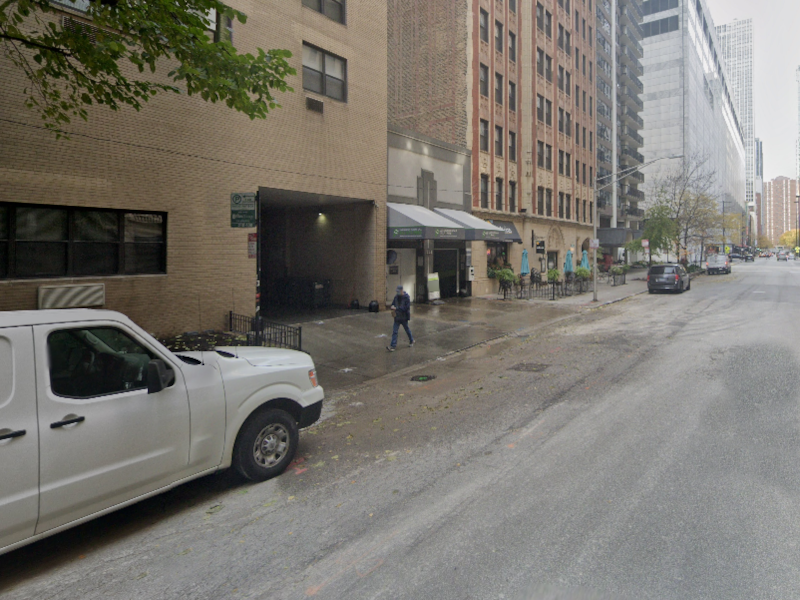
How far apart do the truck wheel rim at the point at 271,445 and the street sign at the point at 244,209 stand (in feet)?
14.3

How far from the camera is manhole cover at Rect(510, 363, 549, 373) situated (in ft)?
35.1

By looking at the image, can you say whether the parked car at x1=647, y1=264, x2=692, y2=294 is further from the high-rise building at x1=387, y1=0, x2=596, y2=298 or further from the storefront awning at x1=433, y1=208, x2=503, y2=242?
the storefront awning at x1=433, y1=208, x2=503, y2=242

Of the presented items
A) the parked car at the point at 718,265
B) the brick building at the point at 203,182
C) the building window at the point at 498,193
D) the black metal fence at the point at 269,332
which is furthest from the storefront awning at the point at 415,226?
the parked car at the point at 718,265

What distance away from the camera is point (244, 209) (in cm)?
876

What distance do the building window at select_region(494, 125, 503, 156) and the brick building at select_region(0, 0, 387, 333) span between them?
493 inches

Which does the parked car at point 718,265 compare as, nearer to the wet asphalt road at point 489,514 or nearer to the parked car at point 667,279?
the parked car at point 667,279

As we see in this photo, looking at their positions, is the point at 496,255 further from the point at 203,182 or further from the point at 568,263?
the point at 203,182

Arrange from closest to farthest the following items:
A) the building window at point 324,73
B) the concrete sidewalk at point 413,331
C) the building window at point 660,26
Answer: the concrete sidewalk at point 413,331
the building window at point 324,73
the building window at point 660,26

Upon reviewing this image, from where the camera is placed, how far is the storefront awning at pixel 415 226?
63.0 ft

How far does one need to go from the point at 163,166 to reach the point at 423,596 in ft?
41.4

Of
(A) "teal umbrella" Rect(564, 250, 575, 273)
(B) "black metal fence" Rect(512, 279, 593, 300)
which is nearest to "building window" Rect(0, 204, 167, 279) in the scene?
(B) "black metal fence" Rect(512, 279, 593, 300)

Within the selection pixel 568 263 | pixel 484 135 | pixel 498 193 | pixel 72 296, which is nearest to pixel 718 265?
pixel 568 263

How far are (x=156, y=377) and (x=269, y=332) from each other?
9234mm

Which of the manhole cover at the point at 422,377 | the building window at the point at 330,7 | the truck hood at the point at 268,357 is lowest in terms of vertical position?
the manhole cover at the point at 422,377
